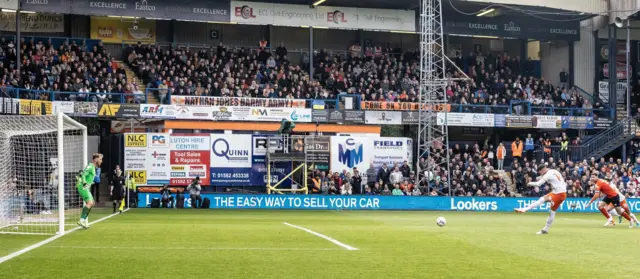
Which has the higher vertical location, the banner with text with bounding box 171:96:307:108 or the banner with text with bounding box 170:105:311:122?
the banner with text with bounding box 171:96:307:108

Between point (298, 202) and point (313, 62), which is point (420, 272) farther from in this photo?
point (313, 62)

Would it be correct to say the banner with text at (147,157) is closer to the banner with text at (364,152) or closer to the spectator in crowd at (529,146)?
the banner with text at (364,152)

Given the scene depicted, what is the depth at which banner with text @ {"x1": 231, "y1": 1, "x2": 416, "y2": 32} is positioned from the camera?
5028cm

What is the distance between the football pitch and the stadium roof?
33.0 m

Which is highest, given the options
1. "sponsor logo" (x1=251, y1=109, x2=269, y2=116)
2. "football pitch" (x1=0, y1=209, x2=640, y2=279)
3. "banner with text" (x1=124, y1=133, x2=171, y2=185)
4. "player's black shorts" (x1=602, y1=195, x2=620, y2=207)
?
"sponsor logo" (x1=251, y1=109, x2=269, y2=116)

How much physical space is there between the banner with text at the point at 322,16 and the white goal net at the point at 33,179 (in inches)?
868

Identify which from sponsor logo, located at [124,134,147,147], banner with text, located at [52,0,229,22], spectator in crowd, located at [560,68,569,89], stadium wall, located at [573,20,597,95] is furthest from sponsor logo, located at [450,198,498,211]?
stadium wall, located at [573,20,597,95]

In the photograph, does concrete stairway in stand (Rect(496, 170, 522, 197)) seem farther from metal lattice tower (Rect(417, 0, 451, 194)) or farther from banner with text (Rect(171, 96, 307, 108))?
banner with text (Rect(171, 96, 307, 108))

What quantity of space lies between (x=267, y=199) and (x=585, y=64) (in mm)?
30781

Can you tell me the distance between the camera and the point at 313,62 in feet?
176

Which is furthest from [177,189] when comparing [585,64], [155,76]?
[585,64]

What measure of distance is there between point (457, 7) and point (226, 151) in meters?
20.6

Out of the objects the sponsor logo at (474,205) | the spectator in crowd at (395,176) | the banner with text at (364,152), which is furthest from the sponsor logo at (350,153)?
the sponsor logo at (474,205)

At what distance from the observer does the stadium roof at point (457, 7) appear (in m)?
52.1
